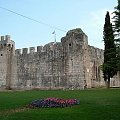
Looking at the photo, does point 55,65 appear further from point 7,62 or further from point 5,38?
point 5,38

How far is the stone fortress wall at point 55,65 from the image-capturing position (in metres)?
42.4

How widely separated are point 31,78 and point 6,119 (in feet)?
107

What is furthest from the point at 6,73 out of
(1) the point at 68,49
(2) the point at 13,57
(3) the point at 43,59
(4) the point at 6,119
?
(4) the point at 6,119

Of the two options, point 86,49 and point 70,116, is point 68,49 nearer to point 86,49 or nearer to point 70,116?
point 86,49

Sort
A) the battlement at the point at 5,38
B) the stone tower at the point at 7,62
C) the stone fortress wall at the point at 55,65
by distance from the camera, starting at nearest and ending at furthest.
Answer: the stone fortress wall at the point at 55,65 → the stone tower at the point at 7,62 → the battlement at the point at 5,38

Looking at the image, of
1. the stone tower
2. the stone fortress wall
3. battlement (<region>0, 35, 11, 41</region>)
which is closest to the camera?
the stone fortress wall

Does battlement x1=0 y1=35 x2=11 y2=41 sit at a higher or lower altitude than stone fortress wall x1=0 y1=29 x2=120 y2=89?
higher

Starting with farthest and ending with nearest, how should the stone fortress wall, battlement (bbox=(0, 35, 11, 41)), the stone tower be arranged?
battlement (bbox=(0, 35, 11, 41)), the stone tower, the stone fortress wall

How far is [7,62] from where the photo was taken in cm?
5009

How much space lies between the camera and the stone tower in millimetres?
49688

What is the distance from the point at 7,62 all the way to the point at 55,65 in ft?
30.6

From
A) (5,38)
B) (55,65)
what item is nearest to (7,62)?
(5,38)

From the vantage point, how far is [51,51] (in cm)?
4509

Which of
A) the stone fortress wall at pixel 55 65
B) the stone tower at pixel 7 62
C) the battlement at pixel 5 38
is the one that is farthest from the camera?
the battlement at pixel 5 38
